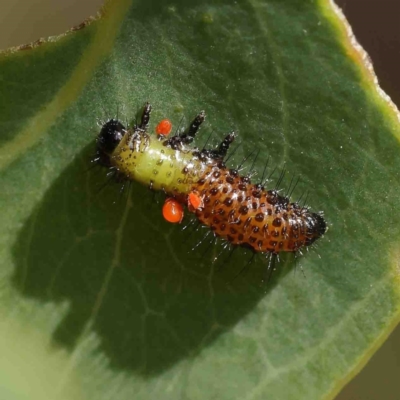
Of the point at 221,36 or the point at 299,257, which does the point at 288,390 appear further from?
the point at 221,36

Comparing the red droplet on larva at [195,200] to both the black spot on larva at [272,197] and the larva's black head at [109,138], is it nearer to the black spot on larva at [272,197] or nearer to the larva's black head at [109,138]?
the black spot on larva at [272,197]

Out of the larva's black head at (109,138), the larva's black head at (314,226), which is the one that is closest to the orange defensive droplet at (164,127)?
the larva's black head at (109,138)

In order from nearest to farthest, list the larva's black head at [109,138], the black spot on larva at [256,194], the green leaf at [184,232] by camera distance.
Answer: the green leaf at [184,232] < the larva's black head at [109,138] < the black spot on larva at [256,194]

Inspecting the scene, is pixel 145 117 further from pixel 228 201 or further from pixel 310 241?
pixel 310 241

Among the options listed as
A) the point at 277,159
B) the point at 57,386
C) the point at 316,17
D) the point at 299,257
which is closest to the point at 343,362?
the point at 299,257

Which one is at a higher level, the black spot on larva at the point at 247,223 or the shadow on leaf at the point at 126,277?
the black spot on larva at the point at 247,223

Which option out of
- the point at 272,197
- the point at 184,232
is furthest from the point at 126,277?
the point at 272,197

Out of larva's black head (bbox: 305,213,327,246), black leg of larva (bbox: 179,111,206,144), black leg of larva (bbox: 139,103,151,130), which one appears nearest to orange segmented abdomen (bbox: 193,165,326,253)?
larva's black head (bbox: 305,213,327,246)
